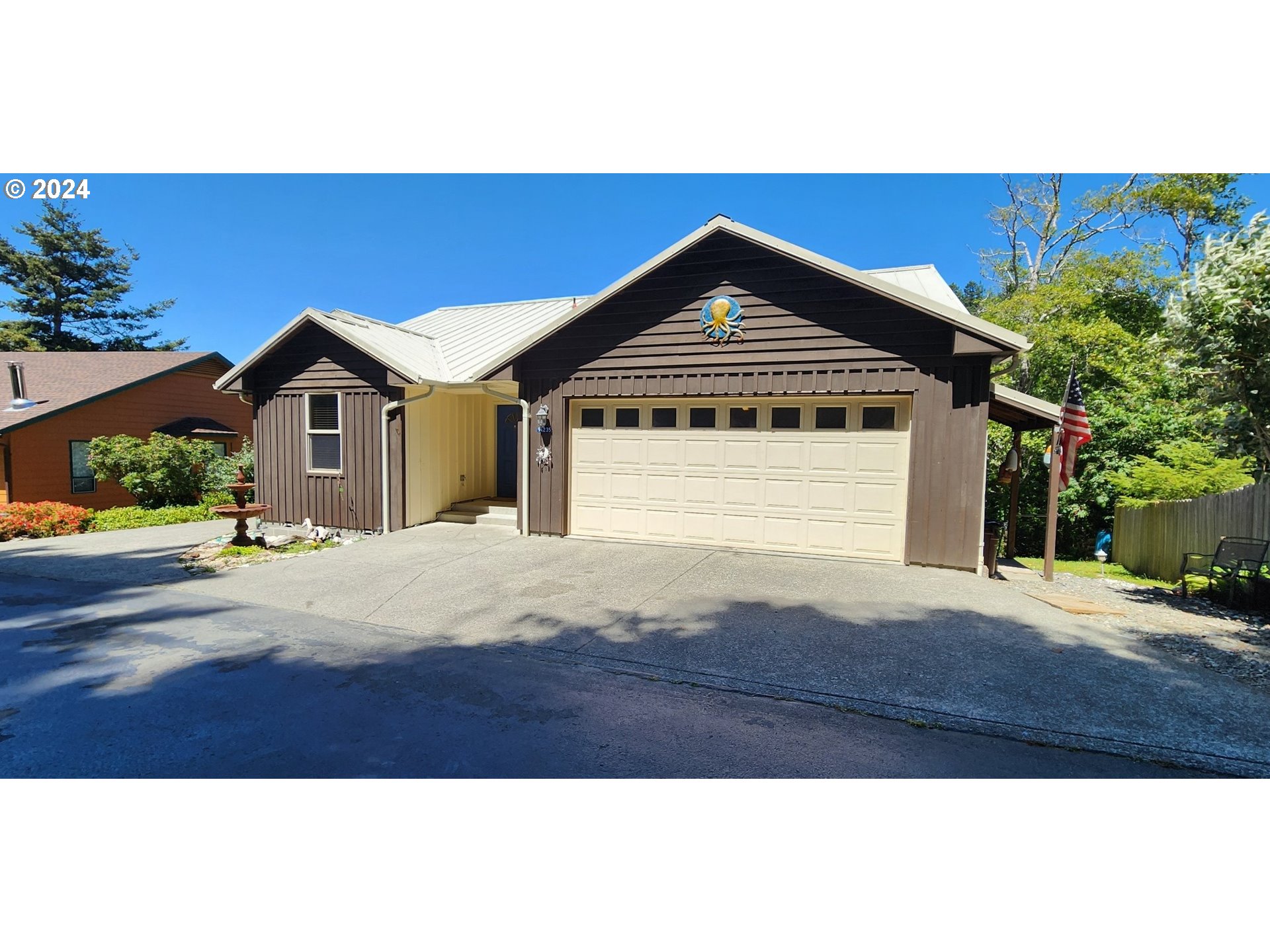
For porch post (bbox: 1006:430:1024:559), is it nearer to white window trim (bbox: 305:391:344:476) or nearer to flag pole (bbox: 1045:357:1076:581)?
flag pole (bbox: 1045:357:1076:581)

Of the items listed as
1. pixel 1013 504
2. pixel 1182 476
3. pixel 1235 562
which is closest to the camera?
pixel 1235 562

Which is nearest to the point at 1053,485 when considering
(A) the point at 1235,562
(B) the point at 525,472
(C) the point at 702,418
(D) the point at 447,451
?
(A) the point at 1235,562

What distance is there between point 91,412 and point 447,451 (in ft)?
37.3

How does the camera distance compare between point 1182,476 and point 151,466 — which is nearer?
point 1182,476

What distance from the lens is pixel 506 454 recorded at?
12.3 m

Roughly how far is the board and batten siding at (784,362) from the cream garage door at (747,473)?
266 millimetres

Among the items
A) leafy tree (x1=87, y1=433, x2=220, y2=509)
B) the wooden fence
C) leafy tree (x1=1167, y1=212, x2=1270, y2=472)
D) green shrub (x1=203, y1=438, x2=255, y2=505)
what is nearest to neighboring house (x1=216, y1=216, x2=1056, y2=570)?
leafy tree (x1=1167, y1=212, x2=1270, y2=472)

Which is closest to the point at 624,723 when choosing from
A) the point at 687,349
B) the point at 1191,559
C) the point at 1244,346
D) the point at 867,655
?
the point at 867,655

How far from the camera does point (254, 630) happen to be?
5473 mm

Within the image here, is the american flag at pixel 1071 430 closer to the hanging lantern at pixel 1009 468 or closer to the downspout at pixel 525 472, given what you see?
the hanging lantern at pixel 1009 468

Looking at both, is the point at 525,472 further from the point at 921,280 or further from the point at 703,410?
the point at 921,280

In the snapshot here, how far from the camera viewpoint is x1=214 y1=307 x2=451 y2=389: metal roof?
398 inches

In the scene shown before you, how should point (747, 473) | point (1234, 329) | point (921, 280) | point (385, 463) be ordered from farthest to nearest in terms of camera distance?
point (385, 463) → point (921, 280) → point (747, 473) → point (1234, 329)

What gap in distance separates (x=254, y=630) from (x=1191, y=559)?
12949mm
